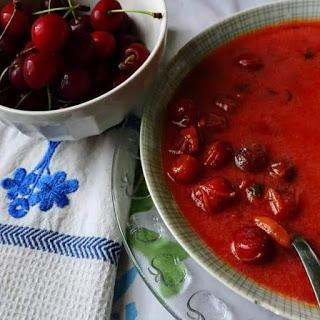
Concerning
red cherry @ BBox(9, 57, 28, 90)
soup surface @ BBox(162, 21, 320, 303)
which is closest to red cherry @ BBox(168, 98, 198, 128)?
soup surface @ BBox(162, 21, 320, 303)

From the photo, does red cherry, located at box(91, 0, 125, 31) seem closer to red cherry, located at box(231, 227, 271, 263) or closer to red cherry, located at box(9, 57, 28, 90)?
red cherry, located at box(9, 57, 28, 90)

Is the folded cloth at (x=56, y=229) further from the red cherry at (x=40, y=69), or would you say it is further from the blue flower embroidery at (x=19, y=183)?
the red cherry at (x=40, y=69)

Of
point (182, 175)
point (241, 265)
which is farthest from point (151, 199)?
point (241, 265)

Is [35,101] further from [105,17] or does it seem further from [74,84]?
[105,17]

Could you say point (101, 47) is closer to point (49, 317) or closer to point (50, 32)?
point (50, 32)

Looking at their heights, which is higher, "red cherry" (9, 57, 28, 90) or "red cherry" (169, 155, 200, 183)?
"red cherry" (9, 57, 28, 90)
